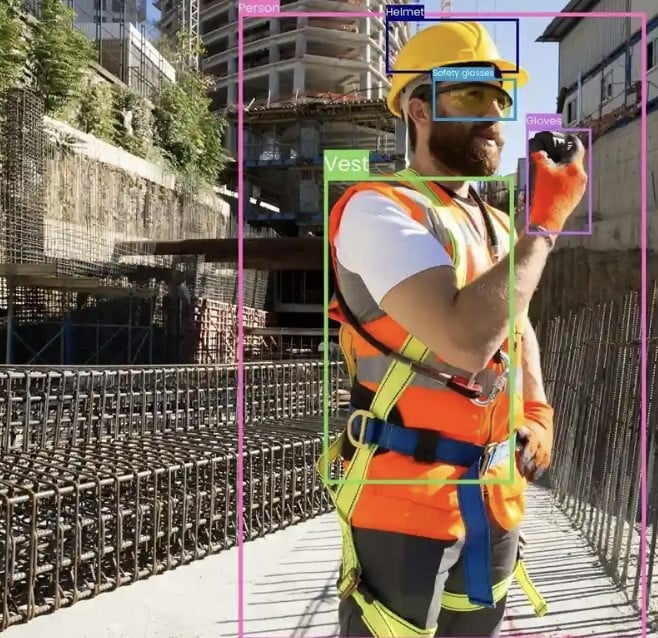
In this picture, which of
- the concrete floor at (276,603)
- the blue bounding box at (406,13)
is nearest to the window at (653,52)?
the concrete floor at (276,603)

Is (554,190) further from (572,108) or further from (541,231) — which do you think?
(572,108)

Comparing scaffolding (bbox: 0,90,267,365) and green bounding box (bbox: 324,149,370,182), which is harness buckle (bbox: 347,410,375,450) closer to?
green bounding box (bbox: 324,149,370,182)

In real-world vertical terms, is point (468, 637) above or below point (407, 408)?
below

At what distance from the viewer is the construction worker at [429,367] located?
1300mm

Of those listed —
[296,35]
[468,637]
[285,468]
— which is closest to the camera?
[468,637]

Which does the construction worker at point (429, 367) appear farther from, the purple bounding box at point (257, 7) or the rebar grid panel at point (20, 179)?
the rebar grid panel at point (20, 179)

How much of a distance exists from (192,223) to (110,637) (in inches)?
839

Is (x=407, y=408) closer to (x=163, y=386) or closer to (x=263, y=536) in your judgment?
(x=263, y=536)

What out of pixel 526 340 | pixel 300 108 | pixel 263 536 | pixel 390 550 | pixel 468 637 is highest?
pixel 300 108

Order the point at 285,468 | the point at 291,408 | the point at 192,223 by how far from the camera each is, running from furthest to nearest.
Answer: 1. the point at 192,223
2. the point at 291,408
3. the point at 285,468

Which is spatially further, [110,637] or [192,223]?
[192,223]

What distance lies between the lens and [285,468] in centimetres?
492

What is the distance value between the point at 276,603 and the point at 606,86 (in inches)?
619

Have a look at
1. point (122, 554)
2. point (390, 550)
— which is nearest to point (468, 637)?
point (390, 550)
